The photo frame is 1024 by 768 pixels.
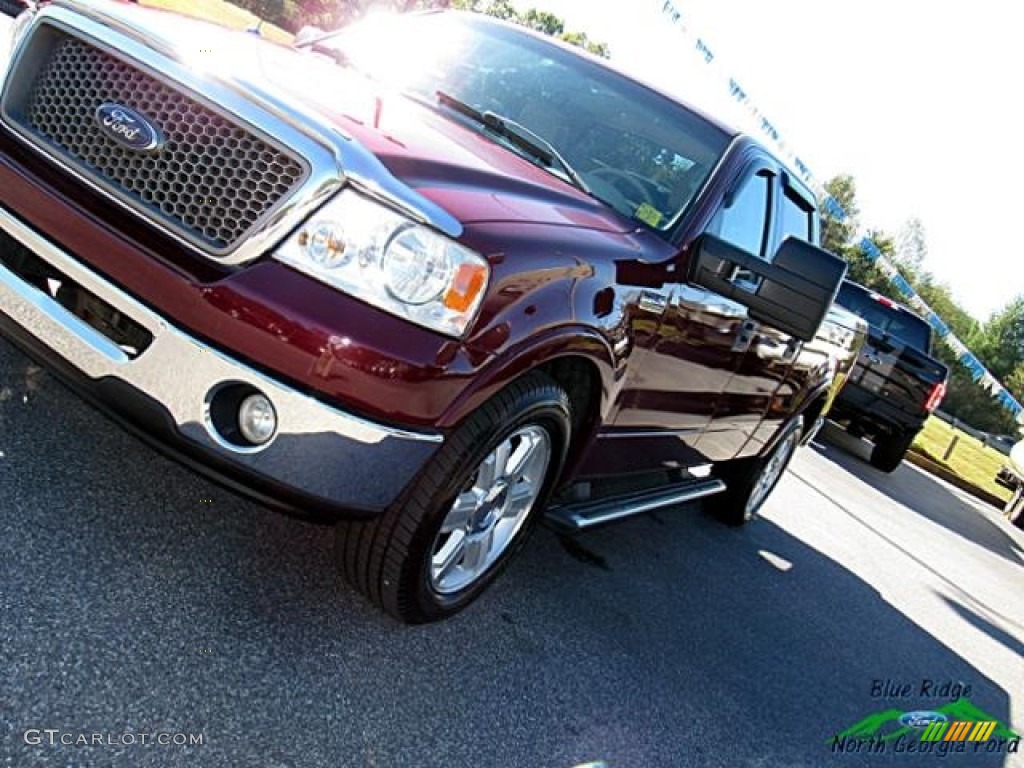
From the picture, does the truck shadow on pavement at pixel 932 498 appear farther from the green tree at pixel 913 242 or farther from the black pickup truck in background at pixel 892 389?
the green tree at pixel 913 242

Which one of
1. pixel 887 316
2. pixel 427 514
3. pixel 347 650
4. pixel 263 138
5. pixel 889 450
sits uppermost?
pixel 887 316

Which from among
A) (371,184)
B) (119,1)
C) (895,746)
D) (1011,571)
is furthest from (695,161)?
(1011,571)

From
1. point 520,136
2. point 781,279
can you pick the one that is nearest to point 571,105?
point 520,136

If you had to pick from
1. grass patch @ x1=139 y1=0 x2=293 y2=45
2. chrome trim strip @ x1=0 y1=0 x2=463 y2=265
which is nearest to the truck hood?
chrome trim strip @ x1=0 y1=0 x2=463 y2=265

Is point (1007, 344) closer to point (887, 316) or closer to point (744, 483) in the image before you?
point (887, 316)

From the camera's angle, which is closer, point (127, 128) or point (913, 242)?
point (127, 128)

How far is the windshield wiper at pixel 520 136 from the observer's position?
3156mm

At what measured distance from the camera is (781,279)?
3.06 m

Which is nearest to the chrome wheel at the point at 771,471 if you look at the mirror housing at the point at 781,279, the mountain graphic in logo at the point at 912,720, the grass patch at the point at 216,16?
the mountain graphic in logo at the point at 912,720

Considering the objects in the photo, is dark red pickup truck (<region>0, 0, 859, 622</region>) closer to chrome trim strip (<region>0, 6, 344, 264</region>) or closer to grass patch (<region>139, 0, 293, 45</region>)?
chrome trim strip (<region>0, 6, 344, 264</region>)

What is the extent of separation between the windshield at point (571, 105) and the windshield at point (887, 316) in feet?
27.3

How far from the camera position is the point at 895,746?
12.0ft

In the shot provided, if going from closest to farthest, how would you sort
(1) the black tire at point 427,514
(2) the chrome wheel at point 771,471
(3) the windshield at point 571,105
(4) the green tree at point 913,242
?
(1) the black tire at point 427,514 < (3) the windshield at point 571,105 < (2) the chrome wheel at point 771,471 < (4) the green tree at point 913,242

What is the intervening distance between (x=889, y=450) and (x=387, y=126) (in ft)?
31.1
